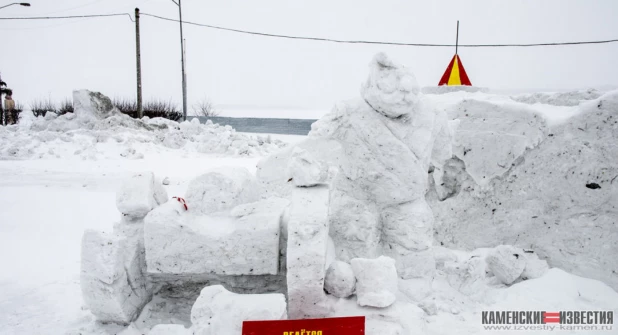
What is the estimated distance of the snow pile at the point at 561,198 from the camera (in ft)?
9.42

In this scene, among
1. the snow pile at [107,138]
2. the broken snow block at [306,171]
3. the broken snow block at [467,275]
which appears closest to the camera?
the broken snow block at [306,171]

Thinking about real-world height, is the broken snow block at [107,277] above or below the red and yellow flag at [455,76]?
below

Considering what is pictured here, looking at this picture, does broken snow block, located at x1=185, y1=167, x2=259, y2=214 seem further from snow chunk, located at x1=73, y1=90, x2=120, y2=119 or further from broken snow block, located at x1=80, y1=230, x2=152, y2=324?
snow chunk, located at x1=73, y1=90, x2=120, y2=119

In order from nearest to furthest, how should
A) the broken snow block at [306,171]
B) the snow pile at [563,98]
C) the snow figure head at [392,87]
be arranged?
1. the broken snow block at [306,171]
2. the snow figure head at [392,87]
3. the snow pile at [563,98]

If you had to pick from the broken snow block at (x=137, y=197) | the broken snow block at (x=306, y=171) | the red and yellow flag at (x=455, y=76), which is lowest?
the broken snow block at (x=137, y=197)

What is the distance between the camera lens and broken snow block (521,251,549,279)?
2924 mm

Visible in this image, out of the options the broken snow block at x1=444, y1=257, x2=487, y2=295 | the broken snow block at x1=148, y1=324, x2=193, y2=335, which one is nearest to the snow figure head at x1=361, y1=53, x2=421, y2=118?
the broken snow block at x1=444, y1=257, x2=487, y2=295

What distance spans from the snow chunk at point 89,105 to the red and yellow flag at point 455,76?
8.21m

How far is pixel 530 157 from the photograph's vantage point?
3139 mm

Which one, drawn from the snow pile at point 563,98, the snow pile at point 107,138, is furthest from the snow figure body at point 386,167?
the snow pile at point 107,138

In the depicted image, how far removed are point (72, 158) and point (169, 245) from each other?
20.9 ft

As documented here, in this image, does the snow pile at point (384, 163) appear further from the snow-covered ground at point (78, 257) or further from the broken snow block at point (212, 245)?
the broken snow block at point (212, 245)

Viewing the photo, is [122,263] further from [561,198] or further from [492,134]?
[561,198]

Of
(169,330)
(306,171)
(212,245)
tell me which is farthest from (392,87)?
(169,330)
